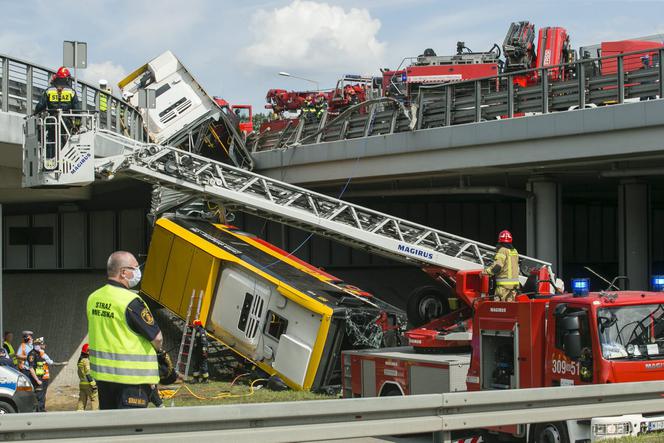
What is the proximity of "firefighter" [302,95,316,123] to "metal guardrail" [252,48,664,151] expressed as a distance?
245 mm

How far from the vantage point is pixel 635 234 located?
2464 cm

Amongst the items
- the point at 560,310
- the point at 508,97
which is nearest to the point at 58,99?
the point at 560,310

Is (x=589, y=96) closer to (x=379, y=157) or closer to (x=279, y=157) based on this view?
(x=379, y=157)

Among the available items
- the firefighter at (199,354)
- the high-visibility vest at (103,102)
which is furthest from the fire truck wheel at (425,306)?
the high-visibility vest at (103,102)

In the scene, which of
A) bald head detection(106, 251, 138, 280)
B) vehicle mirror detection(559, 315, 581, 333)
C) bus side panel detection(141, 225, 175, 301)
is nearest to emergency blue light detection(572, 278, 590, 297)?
vehicle mirror detection(559, 315, 581, 333)

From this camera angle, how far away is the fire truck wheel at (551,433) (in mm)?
9898

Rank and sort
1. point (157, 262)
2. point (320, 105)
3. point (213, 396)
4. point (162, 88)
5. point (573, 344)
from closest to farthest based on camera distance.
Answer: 1. point (573, 344)
2. point (213, 396)
3. point (157, 262)
4. point (162, 88)
5. point (320, 105)

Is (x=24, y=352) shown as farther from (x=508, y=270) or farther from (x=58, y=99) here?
(x=508, y=270)

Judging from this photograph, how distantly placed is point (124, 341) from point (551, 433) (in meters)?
5.50

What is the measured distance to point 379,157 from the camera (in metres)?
25.4

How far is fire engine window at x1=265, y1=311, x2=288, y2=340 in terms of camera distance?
18.6m

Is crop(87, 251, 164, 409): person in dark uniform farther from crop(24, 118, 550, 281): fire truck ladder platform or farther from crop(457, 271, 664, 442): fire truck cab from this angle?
crop(24, 118, 550, 281): fire truck ladder platform

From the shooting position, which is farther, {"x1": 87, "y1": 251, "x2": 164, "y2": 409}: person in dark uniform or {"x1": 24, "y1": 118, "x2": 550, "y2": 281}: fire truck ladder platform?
{"x1": 24, "y1": 118, "x2": 550, "y2": 281}: fire truck ladder platform

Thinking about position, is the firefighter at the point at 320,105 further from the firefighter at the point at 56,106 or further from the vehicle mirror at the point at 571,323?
the vehicle mirror at the point at 571,323
